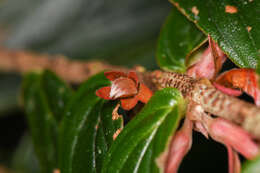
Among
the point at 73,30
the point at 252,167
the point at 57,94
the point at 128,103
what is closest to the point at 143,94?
the point at 128,103

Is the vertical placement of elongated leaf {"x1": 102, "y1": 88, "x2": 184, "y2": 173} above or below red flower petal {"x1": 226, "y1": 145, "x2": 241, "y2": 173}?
above

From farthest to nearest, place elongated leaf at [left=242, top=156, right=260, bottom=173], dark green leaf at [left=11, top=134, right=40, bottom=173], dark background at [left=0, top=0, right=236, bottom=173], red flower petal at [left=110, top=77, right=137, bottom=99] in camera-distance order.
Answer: dark background at [left=0, top=0, right=236, bottom=173], dark green leaf at [left=11, top=134, right=40, bottom=173], red flower petal at [left=110, top=77, right=137, bottom=99], elongated leaf at [left=242, top=156, right=260, bottom=173]

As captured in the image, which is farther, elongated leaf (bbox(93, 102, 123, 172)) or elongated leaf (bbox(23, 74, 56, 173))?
elongated leaf (bbox(23, 74, 56, 173))

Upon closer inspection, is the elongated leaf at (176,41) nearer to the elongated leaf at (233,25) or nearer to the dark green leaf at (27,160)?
the elongated leaf at (233,25)

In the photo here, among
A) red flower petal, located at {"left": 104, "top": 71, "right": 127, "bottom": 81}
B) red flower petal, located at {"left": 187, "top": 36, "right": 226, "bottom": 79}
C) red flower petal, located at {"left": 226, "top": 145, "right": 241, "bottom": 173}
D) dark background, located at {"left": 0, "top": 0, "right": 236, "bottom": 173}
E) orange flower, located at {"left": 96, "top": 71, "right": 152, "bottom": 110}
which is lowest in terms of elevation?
red flower petal, located at {"left": 226, "top": 145, "right": 241, "bottom": 173}

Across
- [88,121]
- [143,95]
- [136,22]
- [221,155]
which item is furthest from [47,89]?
[136,22]

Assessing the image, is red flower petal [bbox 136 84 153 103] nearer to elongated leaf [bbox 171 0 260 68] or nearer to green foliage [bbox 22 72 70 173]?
elongated leaf [bbox 171 0 260 68]

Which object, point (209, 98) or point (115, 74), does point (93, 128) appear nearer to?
→ point (115, 74)

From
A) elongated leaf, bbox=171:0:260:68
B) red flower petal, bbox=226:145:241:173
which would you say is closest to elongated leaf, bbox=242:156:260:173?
red flower petal, bbox=226:145:241:173
